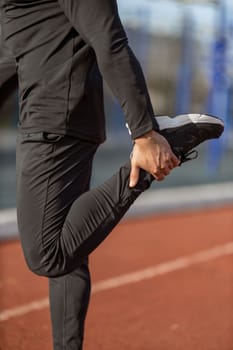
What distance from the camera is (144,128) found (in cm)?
212

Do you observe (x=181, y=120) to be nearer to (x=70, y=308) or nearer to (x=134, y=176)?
(x=134, y=176)

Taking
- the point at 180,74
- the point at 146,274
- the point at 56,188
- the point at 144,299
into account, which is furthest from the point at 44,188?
the point at 180,74

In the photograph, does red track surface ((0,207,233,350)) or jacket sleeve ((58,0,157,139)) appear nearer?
jacket sleeve ((58,0,157,139))

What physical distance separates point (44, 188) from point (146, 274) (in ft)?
9.33

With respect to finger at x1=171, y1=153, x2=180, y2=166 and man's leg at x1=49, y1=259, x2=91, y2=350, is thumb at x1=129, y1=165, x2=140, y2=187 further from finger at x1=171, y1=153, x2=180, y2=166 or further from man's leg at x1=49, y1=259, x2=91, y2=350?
man's leg at x1=49, y1=259, x2=91, y2=350

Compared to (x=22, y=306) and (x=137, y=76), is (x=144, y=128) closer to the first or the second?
(x=137, y=76)

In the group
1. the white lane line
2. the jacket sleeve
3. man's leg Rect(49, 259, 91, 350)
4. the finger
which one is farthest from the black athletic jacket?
the white lane line

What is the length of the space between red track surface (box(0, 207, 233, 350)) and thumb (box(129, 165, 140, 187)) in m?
1.28

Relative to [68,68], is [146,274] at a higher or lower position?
lower

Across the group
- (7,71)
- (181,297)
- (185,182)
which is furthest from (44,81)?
(185,182)

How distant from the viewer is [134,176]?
2240 millimetres

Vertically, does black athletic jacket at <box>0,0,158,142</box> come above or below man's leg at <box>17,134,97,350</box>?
above

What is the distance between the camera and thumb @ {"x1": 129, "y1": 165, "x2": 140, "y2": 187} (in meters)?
2.23

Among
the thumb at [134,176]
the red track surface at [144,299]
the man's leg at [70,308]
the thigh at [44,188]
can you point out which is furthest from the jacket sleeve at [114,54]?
the red track surface at [144,299]
